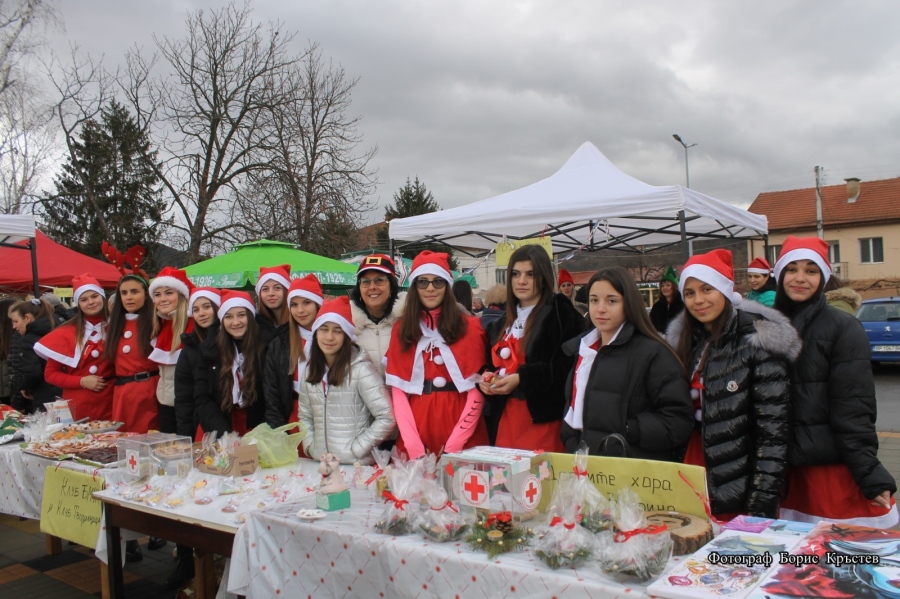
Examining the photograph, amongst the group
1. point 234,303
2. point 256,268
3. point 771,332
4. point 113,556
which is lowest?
point 113,556

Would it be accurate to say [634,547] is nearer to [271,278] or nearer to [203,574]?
[203,574]

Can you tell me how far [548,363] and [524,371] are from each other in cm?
15

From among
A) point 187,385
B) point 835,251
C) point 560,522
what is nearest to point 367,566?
point 560,522

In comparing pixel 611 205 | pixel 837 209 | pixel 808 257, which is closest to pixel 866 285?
pixel 837 209

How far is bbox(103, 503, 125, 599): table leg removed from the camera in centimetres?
306

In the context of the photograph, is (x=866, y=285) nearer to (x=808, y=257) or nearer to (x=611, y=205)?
(x=611, y=205)

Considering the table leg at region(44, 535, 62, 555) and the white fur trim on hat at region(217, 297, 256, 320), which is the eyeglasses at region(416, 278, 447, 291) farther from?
the table leg at region(44, 535, 62, 555)

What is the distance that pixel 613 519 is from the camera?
6.13 ft

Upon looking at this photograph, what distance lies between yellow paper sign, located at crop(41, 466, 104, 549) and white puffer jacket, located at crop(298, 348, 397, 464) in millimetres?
1050

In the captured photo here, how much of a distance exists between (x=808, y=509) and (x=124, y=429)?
4.10 metres

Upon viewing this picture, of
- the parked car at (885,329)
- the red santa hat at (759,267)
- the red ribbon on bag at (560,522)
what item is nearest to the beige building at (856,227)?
the parked car at (885,329)

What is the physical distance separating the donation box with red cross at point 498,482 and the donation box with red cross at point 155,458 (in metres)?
1.55

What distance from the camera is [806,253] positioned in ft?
9.03

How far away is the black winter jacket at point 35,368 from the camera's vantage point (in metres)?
5.61
